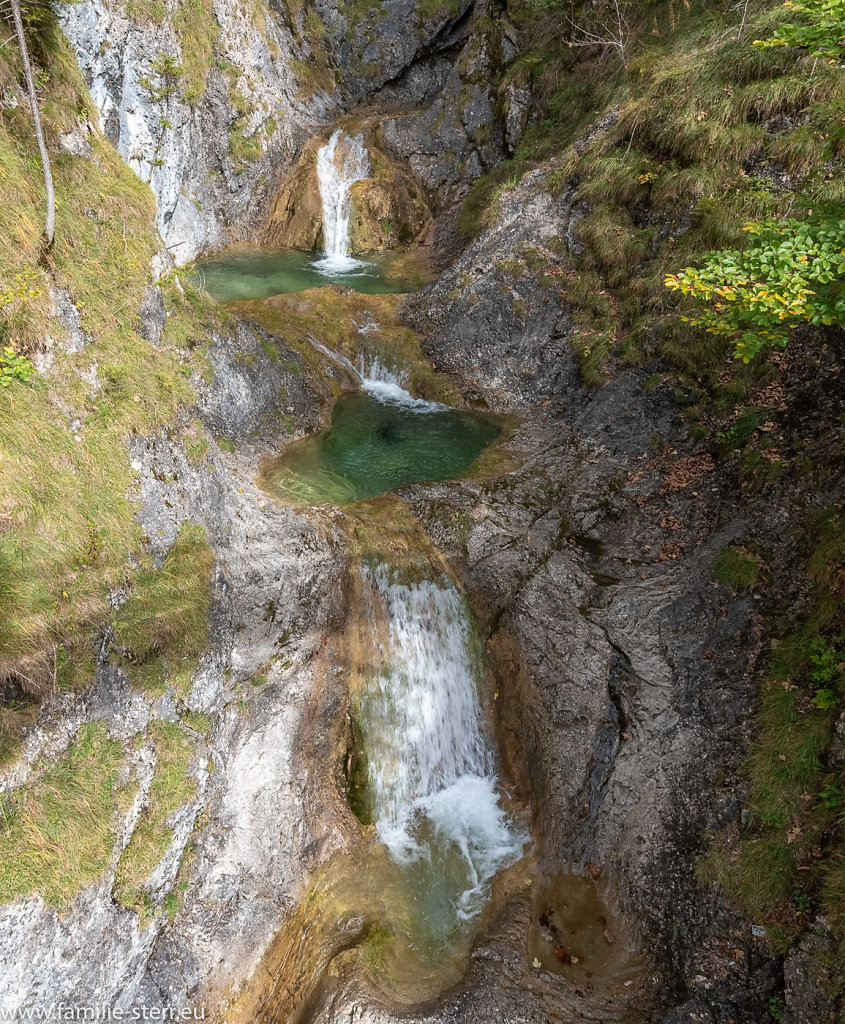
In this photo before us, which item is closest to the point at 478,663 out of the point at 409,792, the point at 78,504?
the point at 409,792

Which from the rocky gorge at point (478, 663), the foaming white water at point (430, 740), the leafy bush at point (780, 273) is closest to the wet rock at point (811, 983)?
the rocky gorge at point (478, 663)

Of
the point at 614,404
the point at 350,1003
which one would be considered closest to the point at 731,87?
the point at 614,404

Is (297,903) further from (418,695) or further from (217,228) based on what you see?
(217,228)

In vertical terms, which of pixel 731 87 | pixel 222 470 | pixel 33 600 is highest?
pixel 731 87

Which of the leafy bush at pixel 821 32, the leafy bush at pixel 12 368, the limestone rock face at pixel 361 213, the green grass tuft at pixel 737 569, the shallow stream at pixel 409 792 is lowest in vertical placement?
the shallow stream at pixel 409 792

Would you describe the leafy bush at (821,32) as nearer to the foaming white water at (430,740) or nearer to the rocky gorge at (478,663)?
the rocky gorge at (478,663)
